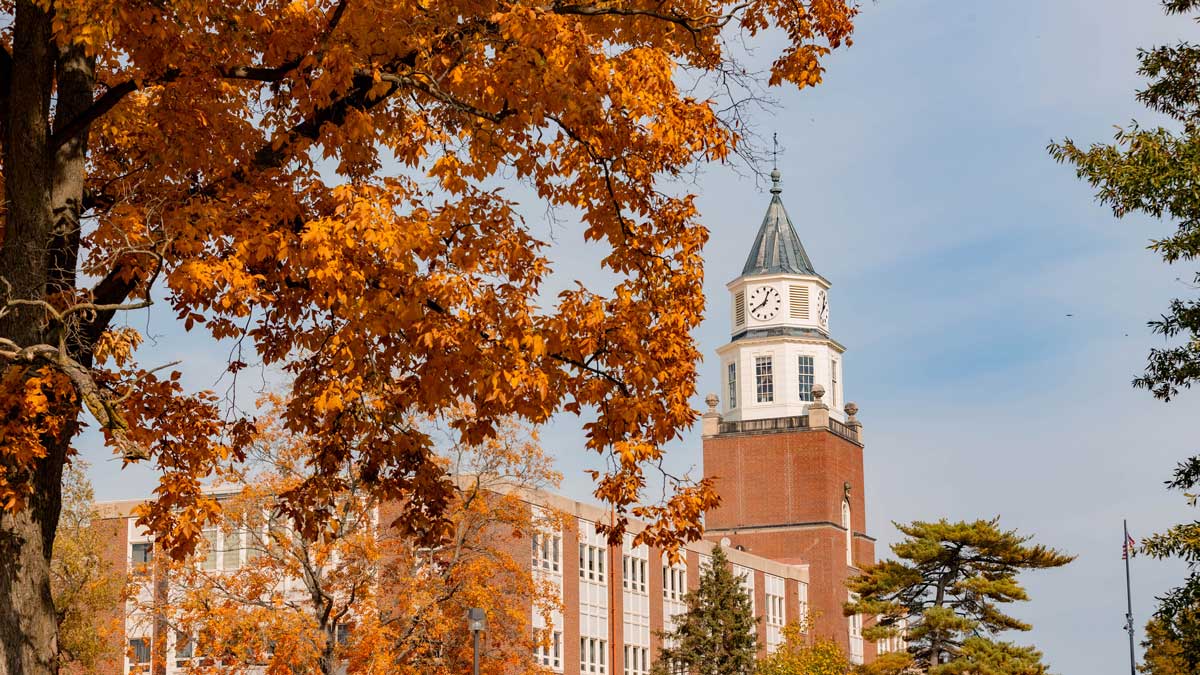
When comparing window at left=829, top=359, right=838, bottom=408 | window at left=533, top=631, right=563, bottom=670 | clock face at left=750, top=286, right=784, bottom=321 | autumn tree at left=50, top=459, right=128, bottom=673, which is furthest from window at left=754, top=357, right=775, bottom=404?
autumn tree at left=50, top=459, right=128, bottom=673

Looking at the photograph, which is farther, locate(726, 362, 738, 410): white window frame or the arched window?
locate(726, 362, 738, 410): white window frame

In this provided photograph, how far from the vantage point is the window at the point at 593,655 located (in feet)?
229

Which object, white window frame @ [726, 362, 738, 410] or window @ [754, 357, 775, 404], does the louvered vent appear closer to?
window @ [754, 357, 775, 404]

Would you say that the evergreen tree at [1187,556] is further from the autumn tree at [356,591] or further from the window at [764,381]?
the window at [764,381]

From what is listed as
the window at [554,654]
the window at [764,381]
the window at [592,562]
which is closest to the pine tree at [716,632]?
the window at [554,654]

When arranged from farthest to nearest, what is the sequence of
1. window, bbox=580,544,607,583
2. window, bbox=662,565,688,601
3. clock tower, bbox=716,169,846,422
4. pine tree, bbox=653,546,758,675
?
clock tower, bbox=716,169,846,422, window, bbox=662,565,688,601, window, bbox=580,544,607,583, pine tree, bbox=653,546,758,675

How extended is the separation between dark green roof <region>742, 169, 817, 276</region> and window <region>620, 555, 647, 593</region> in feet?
148

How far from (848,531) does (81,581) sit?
2748 inches

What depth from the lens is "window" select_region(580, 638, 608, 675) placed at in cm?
6969

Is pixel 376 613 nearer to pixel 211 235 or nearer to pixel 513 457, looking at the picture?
pixel 513 457

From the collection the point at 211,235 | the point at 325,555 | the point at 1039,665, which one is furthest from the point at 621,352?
the point at 1039,665

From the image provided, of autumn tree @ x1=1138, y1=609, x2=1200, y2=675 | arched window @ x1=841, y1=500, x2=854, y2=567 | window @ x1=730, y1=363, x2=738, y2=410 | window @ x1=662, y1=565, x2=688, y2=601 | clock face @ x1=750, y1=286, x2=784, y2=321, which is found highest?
clock face @ x1=750, y1=286, x2=784, y2=321

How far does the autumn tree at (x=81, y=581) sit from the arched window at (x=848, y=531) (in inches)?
2584

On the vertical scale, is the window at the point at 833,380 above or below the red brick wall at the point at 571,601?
above
